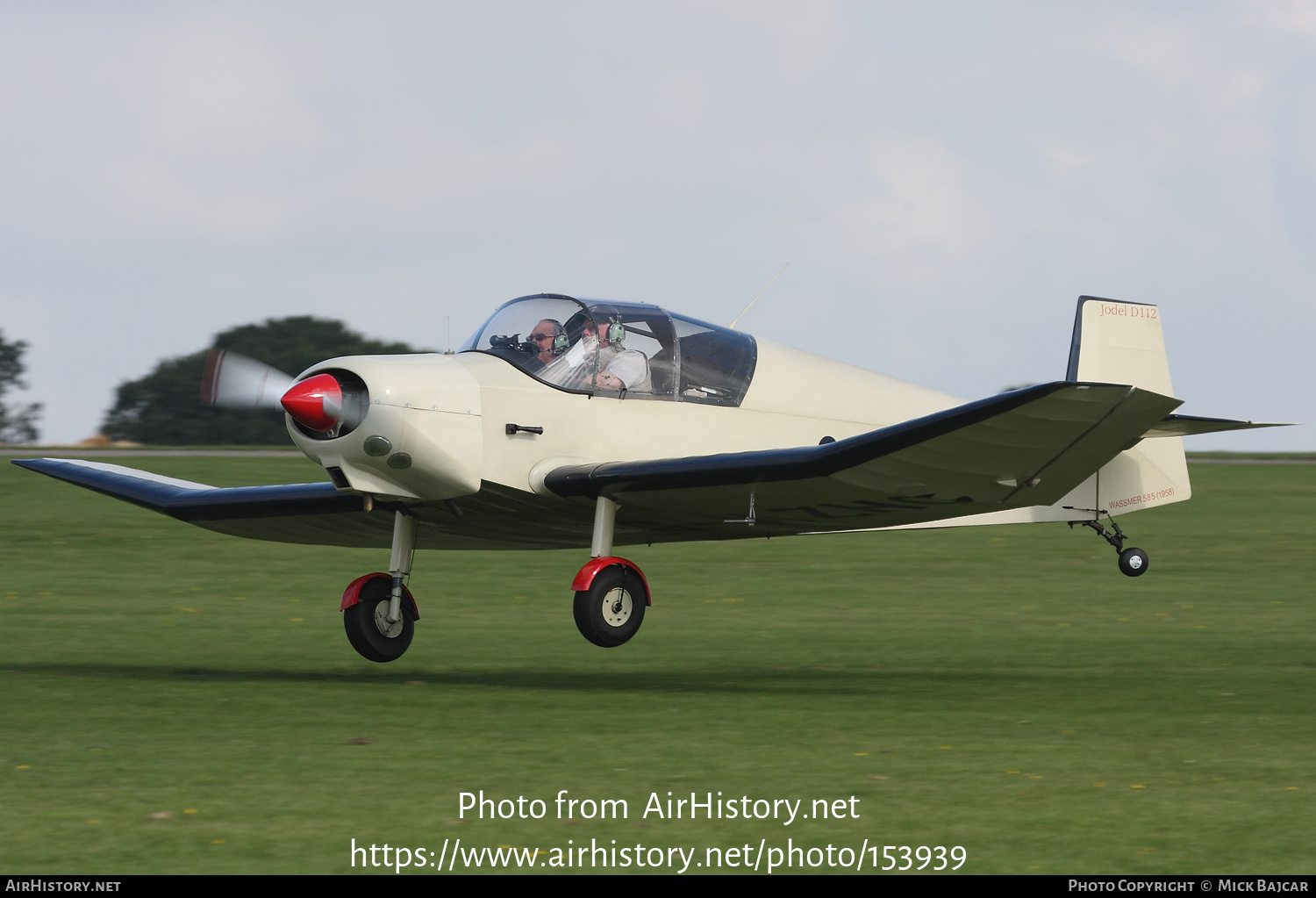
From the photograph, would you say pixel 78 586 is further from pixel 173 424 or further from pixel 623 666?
pixel 173 424

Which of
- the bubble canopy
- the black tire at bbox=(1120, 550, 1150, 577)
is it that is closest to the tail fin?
the black tire at bbox=(1120, 550, 1150, 577)

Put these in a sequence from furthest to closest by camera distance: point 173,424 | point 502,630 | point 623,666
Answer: point 173,424
point 502,630
point 623,666

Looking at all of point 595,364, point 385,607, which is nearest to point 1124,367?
point 595,364

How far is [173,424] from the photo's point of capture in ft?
241

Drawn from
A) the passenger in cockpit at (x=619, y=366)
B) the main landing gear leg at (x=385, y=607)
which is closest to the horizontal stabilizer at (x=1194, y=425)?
the passenger in cockpit at (x=619, y=366)

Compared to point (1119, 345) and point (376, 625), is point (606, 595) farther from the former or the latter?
point (1119, 345)

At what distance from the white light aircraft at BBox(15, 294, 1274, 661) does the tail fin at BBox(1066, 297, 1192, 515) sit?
0.02 meters

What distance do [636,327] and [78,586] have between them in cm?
1193

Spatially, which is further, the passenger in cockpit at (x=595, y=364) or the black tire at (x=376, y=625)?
the black tire at (x=376, y=625)

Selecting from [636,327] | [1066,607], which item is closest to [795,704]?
[636,327]

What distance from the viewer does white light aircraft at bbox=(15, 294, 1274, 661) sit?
1148 cm

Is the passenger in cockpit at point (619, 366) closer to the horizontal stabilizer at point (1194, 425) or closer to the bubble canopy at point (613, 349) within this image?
the bubble canopy at point (613, 349)

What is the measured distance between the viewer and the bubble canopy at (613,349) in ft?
42.0

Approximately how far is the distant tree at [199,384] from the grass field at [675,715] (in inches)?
1896
